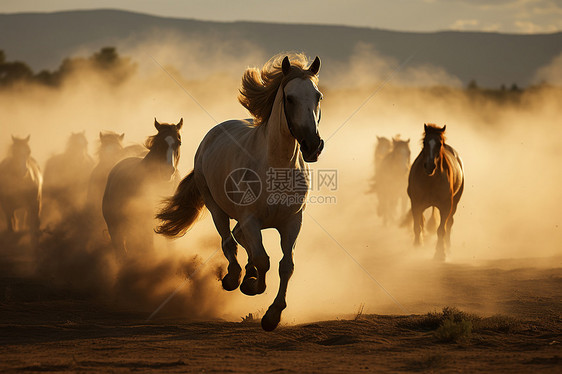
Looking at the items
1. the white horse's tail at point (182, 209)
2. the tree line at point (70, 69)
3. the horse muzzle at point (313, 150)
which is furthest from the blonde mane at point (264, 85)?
the tree line at point (70, 69)

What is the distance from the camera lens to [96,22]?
12625cm

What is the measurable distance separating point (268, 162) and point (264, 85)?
92cm

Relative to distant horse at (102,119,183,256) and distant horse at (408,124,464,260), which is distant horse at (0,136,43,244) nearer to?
distant horse at (102,119,183,256)

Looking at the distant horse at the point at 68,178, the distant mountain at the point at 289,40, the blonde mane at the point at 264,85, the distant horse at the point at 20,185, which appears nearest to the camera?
the blonde mane at the point at 264,85

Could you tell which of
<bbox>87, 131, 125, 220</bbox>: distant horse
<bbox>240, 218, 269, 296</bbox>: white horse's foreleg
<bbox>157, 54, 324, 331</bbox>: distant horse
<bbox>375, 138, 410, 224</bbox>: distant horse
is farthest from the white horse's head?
<bbox>375, 138, 410, 224</bbox>: distant horse

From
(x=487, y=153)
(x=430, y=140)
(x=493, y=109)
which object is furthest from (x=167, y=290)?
(x=493, y=109)

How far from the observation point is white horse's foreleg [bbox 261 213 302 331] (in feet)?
22.4

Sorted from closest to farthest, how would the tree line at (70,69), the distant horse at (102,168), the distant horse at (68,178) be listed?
the distant horse at (102,168) < the distant horse at (68,178) < the tree line at (70,69)

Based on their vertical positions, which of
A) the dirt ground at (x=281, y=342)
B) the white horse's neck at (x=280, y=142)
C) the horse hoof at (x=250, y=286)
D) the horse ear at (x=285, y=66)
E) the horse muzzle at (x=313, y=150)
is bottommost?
A: the dirt ground at (x=281, y=342)

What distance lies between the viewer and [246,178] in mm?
7242

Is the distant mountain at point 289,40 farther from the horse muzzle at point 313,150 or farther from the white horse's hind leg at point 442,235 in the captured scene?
the horse muzzle at point 313,150

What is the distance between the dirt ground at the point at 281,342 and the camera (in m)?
5.77

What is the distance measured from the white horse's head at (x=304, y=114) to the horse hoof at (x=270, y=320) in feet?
4.81

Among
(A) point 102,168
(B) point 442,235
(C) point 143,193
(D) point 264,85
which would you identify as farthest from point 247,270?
(A) point 102,168
